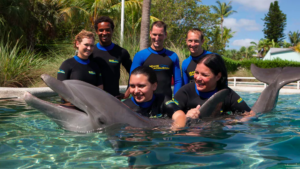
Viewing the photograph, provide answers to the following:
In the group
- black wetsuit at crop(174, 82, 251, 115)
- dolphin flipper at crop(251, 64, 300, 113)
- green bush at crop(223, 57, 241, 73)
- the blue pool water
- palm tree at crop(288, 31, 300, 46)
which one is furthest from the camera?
palm tree at crop(288, 31, 300, 46)

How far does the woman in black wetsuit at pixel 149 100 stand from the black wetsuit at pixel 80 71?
1.09m

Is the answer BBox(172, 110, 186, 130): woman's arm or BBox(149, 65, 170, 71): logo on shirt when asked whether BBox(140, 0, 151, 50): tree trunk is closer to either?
BBox(149, 65, 170, 71): logo on shirt

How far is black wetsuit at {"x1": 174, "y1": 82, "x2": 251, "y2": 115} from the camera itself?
3.80m

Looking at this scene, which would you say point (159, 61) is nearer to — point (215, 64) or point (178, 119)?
point (215, 64)

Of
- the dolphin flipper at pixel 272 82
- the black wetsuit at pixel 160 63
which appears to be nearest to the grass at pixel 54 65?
the black wetsuit at pixel 160 63

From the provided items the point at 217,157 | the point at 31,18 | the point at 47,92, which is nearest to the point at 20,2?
the point at 31,18

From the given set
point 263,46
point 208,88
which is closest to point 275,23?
point 263,46

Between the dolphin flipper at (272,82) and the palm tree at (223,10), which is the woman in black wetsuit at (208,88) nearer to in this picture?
the dolphin flipper at (272,82)

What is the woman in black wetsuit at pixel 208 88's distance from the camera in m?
3.55

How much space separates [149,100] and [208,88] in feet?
2.99

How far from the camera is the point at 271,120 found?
420cm

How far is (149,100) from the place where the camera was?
10.9 ft

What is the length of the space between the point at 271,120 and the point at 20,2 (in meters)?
14.6

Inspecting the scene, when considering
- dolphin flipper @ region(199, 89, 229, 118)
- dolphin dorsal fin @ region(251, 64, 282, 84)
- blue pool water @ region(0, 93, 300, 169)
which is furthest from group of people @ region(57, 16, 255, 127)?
dolphin dorsal fin @ region(251, 64, 282, 84)
